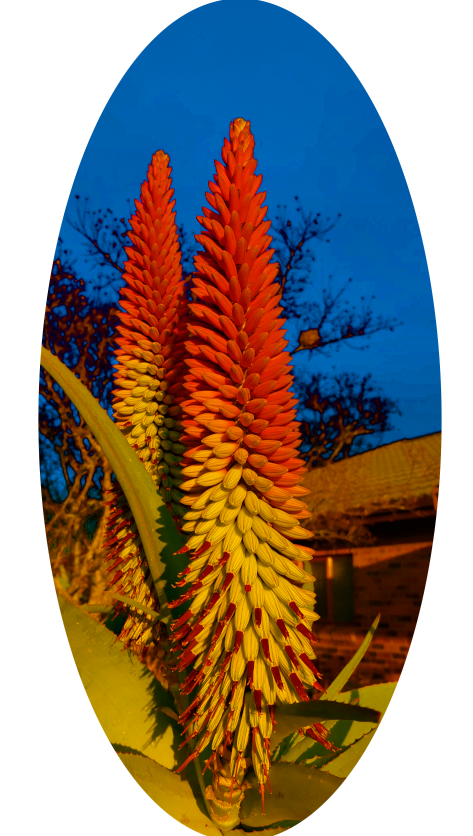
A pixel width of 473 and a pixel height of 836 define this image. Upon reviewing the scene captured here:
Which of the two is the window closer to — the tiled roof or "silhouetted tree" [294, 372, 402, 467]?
the tiled roof

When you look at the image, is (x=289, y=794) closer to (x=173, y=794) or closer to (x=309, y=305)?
(x=173, y=794)

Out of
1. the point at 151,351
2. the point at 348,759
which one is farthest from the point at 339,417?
the point at 348,759

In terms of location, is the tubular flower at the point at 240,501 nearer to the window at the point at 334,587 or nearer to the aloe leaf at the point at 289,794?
the aloe leaf at the point at 289,794

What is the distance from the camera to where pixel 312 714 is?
0.91 metres

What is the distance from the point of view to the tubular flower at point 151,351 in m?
1.40

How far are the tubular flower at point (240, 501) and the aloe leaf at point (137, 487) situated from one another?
0.22ft

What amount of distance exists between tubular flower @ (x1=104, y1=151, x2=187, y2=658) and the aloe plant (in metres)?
0.19

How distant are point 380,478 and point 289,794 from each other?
4.20 feet

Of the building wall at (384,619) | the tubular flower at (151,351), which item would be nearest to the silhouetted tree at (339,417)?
the building wall at (384,619)

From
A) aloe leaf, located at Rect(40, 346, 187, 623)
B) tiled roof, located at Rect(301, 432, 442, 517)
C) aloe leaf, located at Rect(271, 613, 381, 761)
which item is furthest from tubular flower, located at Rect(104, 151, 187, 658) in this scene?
tiled roof, located at Rect(301, 432, 442, 517)

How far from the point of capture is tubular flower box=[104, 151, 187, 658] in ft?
4.59

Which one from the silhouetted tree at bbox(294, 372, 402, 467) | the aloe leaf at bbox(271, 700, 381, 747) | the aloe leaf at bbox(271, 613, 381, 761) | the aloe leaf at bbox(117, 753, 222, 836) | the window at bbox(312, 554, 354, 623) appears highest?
the silhouetted tree at bbox(294, 372, 402, 467)

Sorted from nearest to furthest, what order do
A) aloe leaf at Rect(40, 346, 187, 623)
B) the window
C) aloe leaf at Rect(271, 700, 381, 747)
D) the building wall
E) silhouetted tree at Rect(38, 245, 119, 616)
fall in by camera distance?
1. aloe leaf at Rect(271, 700, 381, 747)
2. aloe leaf at Rect(40, 346, 187, 623)
3. the building wall
4. the window
5. silhouetted tree at Rect(38, 245, 119, 616)

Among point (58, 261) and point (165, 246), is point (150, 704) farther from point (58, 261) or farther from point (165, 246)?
point (58, 261)
